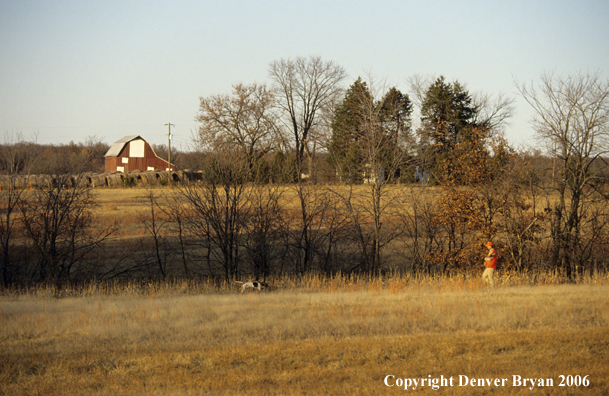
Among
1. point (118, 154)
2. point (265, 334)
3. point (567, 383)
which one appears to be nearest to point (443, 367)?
point (567, 383)

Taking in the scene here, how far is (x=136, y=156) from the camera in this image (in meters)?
70.4

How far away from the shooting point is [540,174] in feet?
60.6

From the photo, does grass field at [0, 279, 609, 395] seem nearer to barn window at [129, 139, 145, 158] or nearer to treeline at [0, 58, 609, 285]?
treeline at [0, 58, 609, 285]

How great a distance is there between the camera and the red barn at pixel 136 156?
70312 mm

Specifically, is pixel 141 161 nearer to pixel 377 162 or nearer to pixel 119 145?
pixel 119 145

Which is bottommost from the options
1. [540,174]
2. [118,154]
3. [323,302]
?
[323,302]

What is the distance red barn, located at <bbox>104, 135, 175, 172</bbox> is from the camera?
231ft

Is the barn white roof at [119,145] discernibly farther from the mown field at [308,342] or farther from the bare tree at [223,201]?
the mown field at [308,342]

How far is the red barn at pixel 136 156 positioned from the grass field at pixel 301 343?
199 ft

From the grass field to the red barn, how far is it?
199 ft

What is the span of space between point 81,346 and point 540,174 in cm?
1692

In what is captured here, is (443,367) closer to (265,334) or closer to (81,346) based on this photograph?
(265,334)

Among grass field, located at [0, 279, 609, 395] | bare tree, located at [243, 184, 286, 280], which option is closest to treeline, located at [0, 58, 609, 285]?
bare tree, located at [243, 184, 286, 280]

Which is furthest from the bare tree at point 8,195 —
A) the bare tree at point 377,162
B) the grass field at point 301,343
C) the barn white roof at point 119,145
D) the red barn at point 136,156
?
the barn white roof at point 119,145
